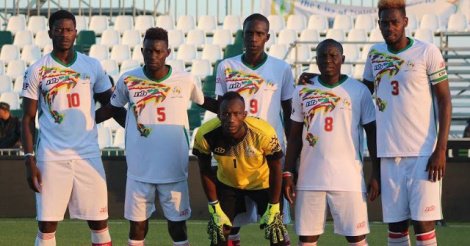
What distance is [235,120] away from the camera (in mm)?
8461

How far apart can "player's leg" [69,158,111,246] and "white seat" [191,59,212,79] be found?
12.0m

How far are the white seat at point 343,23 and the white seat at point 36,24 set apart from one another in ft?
19.9

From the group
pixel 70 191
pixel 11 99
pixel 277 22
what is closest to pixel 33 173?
pixel 70 191

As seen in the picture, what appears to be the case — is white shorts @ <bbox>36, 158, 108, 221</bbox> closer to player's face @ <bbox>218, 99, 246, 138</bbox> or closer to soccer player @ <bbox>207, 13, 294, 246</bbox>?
soccer player @ <bbox>207, 13, 294, 246</bbox>

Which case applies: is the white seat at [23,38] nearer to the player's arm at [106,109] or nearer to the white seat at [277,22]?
the white seat at [277,22]

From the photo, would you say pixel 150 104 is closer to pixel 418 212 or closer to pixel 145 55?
pixel 145 55

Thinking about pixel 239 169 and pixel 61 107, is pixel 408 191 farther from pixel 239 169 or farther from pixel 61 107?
pixel 61 107

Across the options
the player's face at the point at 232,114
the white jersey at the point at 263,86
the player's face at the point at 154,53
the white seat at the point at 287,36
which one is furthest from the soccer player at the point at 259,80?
the white seat at the point at 287,36

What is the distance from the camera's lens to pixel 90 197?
905 cm

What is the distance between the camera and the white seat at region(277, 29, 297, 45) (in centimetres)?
2208

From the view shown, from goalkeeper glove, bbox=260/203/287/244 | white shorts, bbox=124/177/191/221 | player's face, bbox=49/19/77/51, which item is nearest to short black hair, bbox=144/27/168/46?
player's face, bbox=49/19/77/51

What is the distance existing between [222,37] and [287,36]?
132 cm

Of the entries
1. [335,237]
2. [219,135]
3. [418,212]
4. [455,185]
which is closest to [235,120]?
[219,135]

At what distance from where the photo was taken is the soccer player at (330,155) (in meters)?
8.70
